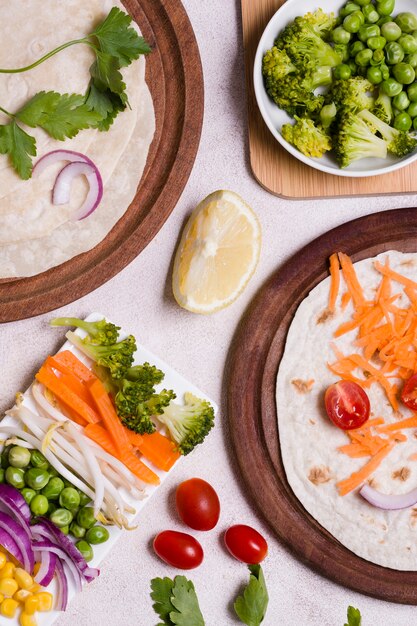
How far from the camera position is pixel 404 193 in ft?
11.0

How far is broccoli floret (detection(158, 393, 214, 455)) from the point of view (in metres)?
3.09

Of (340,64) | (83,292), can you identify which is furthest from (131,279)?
(340,64)

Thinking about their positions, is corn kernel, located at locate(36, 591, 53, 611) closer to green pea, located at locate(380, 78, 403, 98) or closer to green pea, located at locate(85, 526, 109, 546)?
green pea, located at locate(85, 526, 109, 546)

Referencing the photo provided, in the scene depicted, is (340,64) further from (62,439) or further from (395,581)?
(395,581)

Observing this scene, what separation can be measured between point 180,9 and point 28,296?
141 cm

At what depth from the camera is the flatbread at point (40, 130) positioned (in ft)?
9.46

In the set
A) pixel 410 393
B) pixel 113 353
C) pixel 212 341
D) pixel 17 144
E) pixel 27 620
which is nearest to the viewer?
pixel 17 144

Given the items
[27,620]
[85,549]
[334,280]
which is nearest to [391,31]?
[334,280]

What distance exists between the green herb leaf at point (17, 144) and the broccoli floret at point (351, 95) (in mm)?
1289

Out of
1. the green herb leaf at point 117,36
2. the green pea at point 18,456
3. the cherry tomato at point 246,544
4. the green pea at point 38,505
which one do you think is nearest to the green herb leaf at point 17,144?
the green herb leaf at point 117,36

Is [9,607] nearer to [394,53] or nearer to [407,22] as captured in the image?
[394,53]

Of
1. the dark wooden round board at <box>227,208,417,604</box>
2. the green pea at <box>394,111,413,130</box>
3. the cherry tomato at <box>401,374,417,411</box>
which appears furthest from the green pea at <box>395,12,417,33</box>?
the cherry tomato at <box>401,374,417,411</box>

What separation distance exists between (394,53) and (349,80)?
221mm

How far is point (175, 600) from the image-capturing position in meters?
3.24
